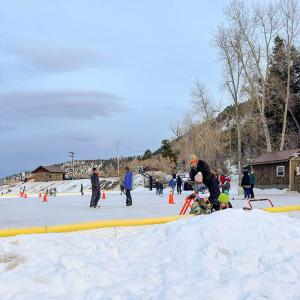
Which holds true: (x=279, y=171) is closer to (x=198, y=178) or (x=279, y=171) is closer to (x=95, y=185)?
(x=95, y=185)

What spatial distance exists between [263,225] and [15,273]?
3945 mm

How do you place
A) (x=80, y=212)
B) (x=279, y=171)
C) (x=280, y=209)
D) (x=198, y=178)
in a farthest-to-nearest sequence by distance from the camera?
(x=279, y=171) → (x=80, y=212) → (x=280, y=209) → (x=198, y=178)

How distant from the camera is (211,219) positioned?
5617 millimetres

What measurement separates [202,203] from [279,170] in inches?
832

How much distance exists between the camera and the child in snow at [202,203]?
23.5 ft

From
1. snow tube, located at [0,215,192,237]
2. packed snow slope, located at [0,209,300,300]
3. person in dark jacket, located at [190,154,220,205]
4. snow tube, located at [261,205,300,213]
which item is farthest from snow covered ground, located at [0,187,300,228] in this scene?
packed snow slope, located at [0,209,300,300]

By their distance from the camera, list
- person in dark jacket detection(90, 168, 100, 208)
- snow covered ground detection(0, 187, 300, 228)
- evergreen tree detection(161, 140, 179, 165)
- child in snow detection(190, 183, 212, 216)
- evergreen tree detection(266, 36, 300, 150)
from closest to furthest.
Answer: child in snow detection(190, 183, 212, 216)
snow covered ground detection(0, 187, 300, 228)
person in dark jacket detection(90, 168, 100, 208)
evergreen tree detection(266, 36, 300, 150)
evergreen tree detection(161, 140, 179, 165)

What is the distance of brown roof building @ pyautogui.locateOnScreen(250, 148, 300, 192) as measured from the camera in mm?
24422

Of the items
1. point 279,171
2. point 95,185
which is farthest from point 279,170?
point 95,185

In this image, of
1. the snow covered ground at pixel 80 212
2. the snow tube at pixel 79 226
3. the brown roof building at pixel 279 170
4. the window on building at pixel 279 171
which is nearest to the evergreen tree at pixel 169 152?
the brown roof building at pixel 279 170

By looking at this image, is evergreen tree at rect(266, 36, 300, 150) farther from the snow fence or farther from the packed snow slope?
the packed snow slope

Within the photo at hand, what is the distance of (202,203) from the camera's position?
725cm

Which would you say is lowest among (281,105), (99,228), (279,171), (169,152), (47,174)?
(99,228)

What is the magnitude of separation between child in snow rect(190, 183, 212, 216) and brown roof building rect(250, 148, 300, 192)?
19136mm
